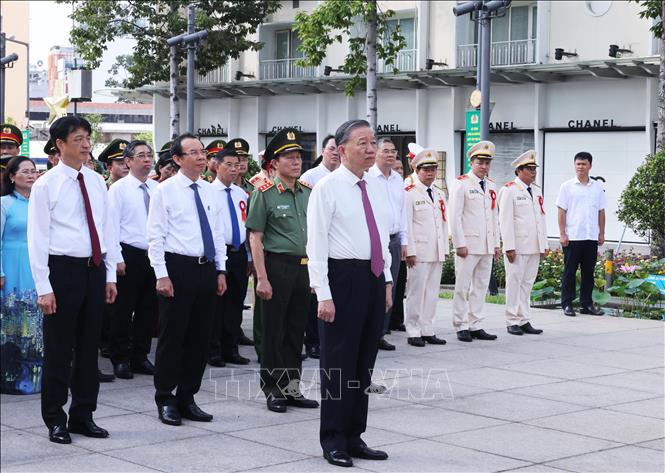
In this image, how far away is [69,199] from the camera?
747 cm

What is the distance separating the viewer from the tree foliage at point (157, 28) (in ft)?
122

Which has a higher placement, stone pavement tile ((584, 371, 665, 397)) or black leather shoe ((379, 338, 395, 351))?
black leather shoe ((379, 338, 395, 351))

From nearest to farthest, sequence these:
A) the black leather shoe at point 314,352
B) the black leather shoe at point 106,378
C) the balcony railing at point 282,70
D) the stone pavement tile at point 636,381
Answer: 1. the black leather shoe at point 106,378
2. the stone pavement tile at point 636,381
3. the black leather shoe at point 314,352
4. the balcony railing at point 282,70

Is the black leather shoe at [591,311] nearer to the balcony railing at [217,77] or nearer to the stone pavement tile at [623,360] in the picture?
A: the stone pavement tile at [623,360]

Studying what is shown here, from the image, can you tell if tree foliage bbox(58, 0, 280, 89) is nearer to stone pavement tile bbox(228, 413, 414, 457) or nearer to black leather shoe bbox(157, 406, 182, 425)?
black leather shoe bbox(157, 406, 182, 425)

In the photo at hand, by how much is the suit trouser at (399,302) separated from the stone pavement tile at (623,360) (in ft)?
7.85

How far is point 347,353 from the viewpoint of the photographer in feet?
23.7

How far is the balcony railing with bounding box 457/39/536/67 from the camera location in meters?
34.7

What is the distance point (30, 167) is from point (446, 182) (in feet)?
94.7

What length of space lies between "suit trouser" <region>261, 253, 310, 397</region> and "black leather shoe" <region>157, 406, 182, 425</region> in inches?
Answer: 35.8

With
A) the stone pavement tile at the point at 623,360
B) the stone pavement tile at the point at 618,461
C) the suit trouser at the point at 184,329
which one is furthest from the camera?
the stone pavement tile at the point at 623,360

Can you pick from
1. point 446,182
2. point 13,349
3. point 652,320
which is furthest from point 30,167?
point 446,182

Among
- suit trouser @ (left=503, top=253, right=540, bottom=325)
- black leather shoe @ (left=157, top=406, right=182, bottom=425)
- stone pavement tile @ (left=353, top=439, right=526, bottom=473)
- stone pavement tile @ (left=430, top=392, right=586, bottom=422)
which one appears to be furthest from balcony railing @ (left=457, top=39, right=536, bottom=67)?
stone pavement tile @ (left=353, top=439, right=526, bottom=473)

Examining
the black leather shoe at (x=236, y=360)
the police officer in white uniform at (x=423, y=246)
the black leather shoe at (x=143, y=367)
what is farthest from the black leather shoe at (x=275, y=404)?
the police officer in white uniform at (x=423, y=246)
